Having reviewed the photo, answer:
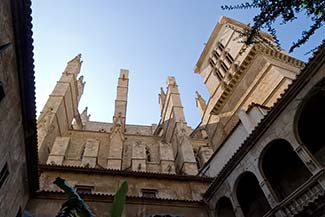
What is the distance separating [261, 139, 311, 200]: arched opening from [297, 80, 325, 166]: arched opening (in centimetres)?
75

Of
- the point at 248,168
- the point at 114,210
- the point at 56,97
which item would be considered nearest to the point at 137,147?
the point at 56,97

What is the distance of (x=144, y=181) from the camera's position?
14.2 meters

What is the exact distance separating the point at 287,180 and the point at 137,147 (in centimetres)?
1171

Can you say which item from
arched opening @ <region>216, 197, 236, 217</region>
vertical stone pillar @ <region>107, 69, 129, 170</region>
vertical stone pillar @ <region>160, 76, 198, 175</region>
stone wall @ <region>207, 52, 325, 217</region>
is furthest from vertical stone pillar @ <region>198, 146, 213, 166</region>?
stone wall @ <region>207, 52, 325, 217</region>

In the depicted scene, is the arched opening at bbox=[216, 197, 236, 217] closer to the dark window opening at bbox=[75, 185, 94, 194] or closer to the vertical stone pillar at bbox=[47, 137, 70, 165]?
the dark window opening at bbox=[75, 185, 94, 194]

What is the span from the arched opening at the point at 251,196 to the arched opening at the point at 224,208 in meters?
0.68

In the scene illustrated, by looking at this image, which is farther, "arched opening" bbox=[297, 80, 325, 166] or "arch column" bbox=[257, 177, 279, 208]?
"arched opening" bbox=[297, 80, 325, 166]

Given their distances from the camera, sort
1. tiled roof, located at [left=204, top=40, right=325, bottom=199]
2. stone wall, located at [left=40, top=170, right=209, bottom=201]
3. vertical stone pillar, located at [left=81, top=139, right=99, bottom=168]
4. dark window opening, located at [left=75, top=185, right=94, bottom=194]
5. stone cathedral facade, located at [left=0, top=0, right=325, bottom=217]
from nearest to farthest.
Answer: stone cathedral facade, located at [left=0, top=0, right=325, bottom=217], tiled roof, located at [left=204, top=40, right=325, bottom=199], dark window opening, located at [left=75, top=185, right=94, bottom=194], stone wall, located at [left=40, top=170, right=209, bottom=201], vertical stone pillar, located at [left=81, top=139, right=99, bottom=168]

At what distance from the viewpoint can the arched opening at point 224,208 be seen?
1251 cm

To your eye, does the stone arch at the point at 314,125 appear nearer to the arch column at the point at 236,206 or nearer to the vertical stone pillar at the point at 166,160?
the arch column at the point at 236,206

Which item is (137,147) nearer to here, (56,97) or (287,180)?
(56,97)

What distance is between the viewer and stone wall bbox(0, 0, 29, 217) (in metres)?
6.61

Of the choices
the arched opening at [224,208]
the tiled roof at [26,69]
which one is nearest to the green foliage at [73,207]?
the tiled roof at [26,69]

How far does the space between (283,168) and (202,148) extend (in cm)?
1112
